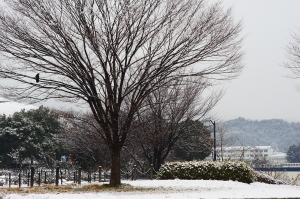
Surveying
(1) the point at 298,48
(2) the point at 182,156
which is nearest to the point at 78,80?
(1) the point at 298,48

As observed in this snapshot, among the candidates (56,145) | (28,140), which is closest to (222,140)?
(56,145)

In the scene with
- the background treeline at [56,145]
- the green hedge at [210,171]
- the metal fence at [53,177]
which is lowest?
the metal fence at [53,177]

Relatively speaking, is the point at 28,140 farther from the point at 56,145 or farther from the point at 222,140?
the point at 222,140

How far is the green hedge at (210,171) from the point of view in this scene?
25.7 meters

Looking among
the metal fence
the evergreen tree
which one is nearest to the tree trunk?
the metal fence

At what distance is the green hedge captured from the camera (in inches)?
1013

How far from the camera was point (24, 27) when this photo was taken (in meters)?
19.6

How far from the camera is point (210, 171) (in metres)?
26.6

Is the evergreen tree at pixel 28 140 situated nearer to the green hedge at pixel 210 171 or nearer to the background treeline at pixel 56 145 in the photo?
the background treeline at pixel 56 145

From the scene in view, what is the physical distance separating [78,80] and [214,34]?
6.22 m

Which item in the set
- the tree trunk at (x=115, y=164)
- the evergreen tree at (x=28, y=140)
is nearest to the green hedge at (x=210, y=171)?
the tree trunk at (x=115, y=164)

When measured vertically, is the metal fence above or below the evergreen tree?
below

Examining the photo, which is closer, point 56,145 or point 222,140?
point 222,140

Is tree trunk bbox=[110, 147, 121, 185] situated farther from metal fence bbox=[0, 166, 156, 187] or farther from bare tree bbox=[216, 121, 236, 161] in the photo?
bare tree bbox=[216, 121, 236, 161]
